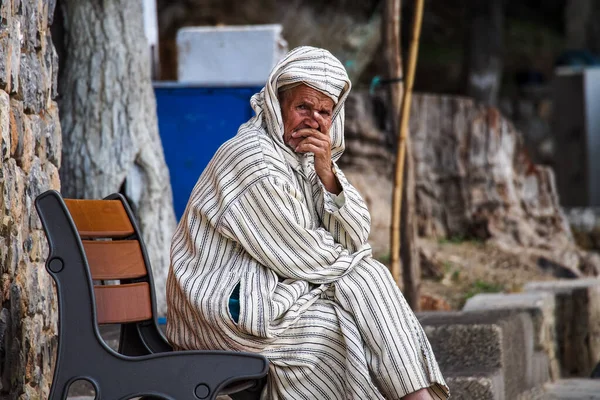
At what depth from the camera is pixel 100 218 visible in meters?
3.07

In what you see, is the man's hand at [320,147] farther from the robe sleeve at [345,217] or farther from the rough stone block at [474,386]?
the rough stone block at [474,386]

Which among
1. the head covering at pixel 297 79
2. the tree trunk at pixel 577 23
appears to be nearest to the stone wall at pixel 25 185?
the head covering at pixel 297 79

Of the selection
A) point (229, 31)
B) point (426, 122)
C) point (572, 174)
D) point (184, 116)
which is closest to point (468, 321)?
point (184, 116)

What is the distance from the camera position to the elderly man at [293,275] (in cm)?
309

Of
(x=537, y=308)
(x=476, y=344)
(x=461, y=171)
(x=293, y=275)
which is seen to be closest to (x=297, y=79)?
(x=293, y=275)

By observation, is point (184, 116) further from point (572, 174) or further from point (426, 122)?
point (572, 174)

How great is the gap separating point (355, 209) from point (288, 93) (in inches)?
17.2

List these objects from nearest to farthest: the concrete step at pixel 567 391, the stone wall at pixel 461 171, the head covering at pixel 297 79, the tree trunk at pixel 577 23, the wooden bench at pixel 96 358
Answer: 1. the wooden bench at pixel 96 358
2. the head covering at pixel 297 79
3. the concrete step at pixel 567 391
4. the stone wall at pixel 461 171
5. the tree trunk at pixel 577 23

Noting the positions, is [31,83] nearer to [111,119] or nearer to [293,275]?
[293,275]

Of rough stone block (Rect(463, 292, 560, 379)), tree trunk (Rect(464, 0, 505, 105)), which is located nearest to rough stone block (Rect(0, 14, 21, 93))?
rough stone block (Rect(463, 292, 560, 379))

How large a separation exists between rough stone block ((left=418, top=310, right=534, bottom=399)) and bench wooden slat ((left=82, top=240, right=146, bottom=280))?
1.72 metres

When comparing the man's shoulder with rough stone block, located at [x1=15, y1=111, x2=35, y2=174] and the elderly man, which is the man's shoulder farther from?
rough stone block, located at [x1=15, y1=111, x2=35, y2=174]

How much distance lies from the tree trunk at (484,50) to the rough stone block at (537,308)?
810 cm

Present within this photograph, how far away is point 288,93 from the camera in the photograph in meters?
3.38
